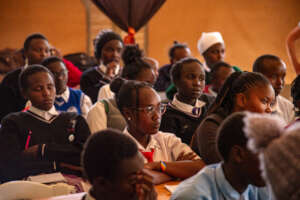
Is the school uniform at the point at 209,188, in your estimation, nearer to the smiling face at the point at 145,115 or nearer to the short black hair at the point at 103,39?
the smiling face at the point at 145,115

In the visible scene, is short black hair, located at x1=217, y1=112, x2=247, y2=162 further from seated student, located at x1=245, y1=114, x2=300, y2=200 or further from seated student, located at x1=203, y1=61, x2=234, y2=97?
seated student, located at x1=203, y1=61, x2=234, y2=97

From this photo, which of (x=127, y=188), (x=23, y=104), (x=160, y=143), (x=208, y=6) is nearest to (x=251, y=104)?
(x=160, y=143)

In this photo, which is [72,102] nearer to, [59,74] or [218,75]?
[59,74]

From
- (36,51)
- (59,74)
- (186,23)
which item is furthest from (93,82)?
(186,23)

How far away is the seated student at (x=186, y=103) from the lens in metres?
2.99

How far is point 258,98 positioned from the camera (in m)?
2.31

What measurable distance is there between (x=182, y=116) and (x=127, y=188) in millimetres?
1710

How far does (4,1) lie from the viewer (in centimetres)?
658

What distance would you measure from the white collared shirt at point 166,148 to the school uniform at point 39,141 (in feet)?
1.67

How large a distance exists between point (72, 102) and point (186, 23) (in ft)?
13.5

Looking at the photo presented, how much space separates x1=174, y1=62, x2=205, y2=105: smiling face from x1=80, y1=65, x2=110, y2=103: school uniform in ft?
4.11

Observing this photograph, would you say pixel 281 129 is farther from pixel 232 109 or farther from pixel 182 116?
pixel 182 116

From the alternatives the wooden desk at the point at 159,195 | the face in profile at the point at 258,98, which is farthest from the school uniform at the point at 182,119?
the wooden desk at the point at 159,195

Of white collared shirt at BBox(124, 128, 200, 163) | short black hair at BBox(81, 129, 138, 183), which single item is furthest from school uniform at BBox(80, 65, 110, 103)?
short black hair at BBox(81, 129, 138, 183)
